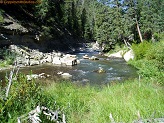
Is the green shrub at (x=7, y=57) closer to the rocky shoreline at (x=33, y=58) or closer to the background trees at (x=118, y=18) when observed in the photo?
the rocky shoreline at (x=33, y=58)

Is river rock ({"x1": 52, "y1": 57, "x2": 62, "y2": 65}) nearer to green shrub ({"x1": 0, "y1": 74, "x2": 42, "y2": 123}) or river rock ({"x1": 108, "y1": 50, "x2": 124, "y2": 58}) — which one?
river rock ({"x1": 108, "y1": 50, "x2": 124, "y2": 58})

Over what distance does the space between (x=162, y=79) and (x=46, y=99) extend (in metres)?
6.35

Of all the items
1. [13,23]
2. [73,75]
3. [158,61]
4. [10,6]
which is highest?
[10,6]

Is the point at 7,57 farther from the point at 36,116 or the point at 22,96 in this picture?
the point at 36,116

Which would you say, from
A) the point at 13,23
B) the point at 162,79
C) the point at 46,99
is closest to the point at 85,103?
the point at 46,99

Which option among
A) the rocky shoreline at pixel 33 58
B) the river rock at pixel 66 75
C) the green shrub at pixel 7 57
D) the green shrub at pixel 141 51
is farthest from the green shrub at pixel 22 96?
the green shrub at pixel 141 51

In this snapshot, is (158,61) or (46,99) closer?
(46,99)

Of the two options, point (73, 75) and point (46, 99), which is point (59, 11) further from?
point (46, 99)

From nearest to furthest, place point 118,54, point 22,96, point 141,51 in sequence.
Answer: point 22,96 < point 141,51 < point 118,54

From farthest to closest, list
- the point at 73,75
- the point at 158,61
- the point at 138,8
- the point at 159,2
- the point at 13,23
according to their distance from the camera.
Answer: the point at 159,2
the point at 138,8
the point at 13,23
the point at 73,75
the point at 158,61

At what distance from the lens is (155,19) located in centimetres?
4712

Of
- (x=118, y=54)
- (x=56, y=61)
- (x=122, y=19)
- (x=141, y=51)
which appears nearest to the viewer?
(x=56, y=61)

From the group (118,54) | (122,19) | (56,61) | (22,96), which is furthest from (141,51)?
(22,96)

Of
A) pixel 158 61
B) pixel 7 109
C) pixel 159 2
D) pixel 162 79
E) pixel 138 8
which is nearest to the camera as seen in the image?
pixel 7 109
